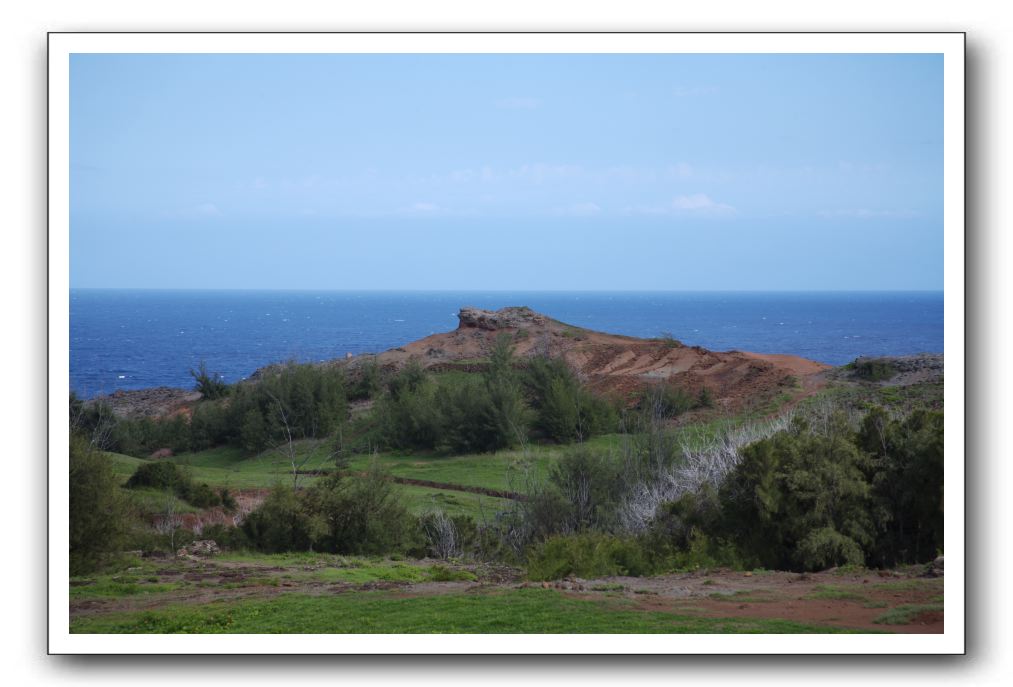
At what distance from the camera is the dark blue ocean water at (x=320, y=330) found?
15.9m

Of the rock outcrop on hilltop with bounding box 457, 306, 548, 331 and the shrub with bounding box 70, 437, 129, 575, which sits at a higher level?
A: the rock outcrop on hilltop with bounding box 457, 306, 548, 331

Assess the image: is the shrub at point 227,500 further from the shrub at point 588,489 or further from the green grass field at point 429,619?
the green grass field at point 429,619

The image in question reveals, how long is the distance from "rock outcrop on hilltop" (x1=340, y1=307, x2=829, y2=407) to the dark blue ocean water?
286cm

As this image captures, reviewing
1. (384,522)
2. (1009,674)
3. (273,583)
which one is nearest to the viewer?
(1009,674)

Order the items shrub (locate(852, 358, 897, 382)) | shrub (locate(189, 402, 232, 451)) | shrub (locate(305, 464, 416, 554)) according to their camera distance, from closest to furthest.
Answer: shrub (locate(305, 464, 416, 554))
shrub (locate(852, 358, 897, 382))
shrub (locate(189, 402, 232, 451))

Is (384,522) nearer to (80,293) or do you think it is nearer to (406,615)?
(406,615)

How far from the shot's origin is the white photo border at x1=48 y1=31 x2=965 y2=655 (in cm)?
881

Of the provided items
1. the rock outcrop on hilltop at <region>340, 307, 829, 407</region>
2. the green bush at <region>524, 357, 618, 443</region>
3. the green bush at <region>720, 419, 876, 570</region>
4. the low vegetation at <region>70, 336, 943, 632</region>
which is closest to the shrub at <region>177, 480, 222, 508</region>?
the low vegetation at <region>70, 336, 943, 632</region>

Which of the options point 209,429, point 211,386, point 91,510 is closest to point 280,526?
point 91,510

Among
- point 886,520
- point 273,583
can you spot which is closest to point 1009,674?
point 886,520

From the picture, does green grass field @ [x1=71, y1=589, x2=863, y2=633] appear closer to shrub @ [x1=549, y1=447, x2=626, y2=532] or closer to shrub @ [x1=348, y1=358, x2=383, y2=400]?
shrub @ [x1=549, y1=447, x2=626, y2=532]

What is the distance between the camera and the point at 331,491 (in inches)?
634

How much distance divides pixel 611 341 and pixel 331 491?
21598 millimetres

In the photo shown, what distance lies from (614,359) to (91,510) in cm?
2480
